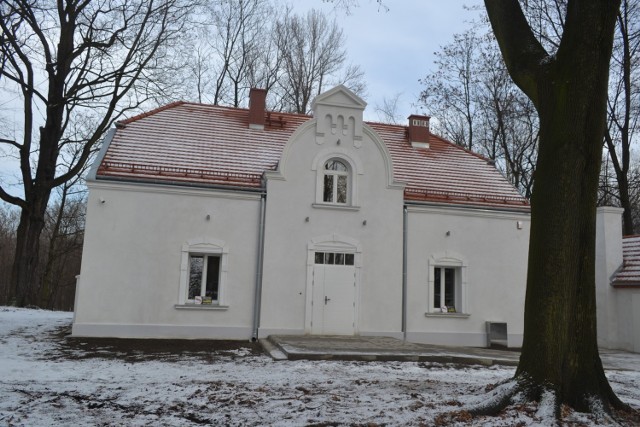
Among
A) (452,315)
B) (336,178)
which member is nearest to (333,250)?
(336,178)

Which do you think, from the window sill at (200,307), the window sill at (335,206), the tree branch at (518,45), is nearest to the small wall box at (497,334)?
the window sill at (335,206)

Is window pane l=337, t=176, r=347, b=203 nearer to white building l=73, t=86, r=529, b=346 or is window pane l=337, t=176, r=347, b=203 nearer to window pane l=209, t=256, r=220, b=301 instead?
white building l=73, t=86, r=529, b=346

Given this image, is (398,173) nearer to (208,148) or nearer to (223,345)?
(208,148)

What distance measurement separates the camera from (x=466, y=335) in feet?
53.2

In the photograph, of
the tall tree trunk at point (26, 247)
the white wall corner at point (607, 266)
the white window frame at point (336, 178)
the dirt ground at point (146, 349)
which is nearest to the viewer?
the dirt ground at point (146, 349)

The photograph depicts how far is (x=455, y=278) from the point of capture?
16719mm

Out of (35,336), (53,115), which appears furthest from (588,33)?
(53,115)

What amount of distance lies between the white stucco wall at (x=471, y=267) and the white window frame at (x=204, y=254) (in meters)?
5.47

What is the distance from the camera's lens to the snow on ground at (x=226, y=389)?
6301 mm

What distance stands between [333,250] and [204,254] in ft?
12.1

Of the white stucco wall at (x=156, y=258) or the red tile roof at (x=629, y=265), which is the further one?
the red tile roof at (x=629, y=265)

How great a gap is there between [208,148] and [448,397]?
11.6 m

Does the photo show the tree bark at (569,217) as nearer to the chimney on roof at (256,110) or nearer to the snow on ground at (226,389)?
the snow on ground at (226,389)

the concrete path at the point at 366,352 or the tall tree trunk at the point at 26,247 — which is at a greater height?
the tall tree trunk at the point at 26,247
